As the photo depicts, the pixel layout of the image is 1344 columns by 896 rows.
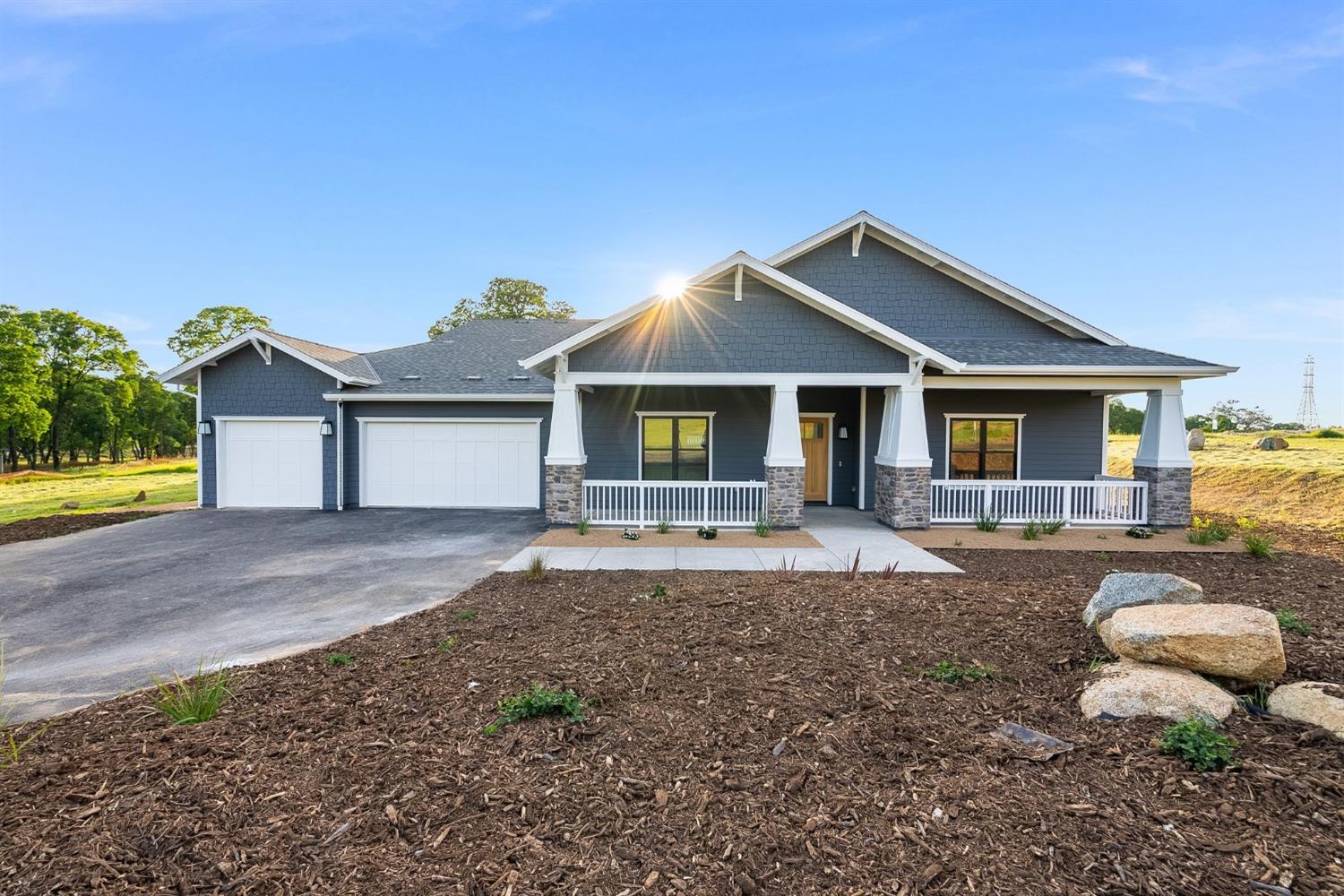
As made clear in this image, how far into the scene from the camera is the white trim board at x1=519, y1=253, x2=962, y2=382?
1115cm

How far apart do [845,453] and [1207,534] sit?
7186 mm

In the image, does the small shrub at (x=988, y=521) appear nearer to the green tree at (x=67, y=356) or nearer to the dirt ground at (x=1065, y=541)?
the dirt ground at (x=1065, y=541)

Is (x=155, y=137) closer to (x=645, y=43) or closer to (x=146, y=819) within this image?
(x=645, y=43)

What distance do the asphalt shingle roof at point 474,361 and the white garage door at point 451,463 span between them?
2.87 feet

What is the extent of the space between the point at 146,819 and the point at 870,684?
431 cm

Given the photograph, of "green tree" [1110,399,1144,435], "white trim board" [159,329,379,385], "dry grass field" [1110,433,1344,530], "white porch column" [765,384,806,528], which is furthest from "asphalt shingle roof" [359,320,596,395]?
"green tree" [1110,399,1144,435]

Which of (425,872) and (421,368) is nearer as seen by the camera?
(425,872)

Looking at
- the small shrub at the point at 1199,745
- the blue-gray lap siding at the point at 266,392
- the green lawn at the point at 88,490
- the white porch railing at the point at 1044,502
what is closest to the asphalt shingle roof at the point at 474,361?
the blue-gray lap siding at the point at 266,392

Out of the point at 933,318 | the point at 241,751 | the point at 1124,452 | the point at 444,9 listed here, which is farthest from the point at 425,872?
the point at 1124,452

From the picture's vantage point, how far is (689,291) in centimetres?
1157

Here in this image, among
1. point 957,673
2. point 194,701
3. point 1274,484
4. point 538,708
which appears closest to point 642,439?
point 957,673

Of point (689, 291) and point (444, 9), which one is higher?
point (444, 9)

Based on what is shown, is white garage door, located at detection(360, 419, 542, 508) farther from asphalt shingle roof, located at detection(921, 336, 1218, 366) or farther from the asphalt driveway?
asphalt shingle roof, located at detection(921, 336, 1218, 366)

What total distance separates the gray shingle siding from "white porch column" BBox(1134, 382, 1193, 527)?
1.81 m
